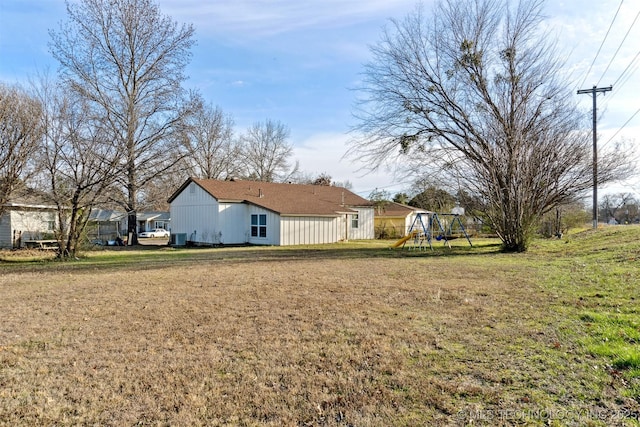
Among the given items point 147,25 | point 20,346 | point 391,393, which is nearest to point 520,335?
point 391,393

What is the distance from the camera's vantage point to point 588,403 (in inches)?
119

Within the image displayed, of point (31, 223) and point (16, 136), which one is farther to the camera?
point (31, 223)

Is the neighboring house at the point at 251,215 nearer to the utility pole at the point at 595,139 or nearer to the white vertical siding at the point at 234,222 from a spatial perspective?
the white vertical siding at the point at 234,222

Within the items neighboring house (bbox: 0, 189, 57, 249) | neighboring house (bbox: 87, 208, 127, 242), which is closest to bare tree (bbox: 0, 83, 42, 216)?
neighboring house (bbox: 0, 189, 57, 249)

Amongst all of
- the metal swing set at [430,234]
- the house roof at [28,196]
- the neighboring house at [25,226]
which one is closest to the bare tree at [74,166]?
the house roof at [28,196]

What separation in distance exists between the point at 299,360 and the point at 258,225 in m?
20.3

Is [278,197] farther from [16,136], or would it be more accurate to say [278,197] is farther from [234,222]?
[16,136]

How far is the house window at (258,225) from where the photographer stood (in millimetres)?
23734

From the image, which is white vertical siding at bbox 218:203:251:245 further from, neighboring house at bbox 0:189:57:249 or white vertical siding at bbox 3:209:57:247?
white vertical siding at bbox 3:209:57:247

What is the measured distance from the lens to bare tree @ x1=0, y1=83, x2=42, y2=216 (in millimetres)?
13922

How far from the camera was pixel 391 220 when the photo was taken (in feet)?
108

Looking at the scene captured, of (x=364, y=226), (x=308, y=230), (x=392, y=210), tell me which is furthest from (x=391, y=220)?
(x=308, y=230)

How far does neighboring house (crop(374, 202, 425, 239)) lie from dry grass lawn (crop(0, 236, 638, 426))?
2366 centimetres

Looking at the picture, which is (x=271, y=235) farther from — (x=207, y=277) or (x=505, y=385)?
(x=505, y=385)
